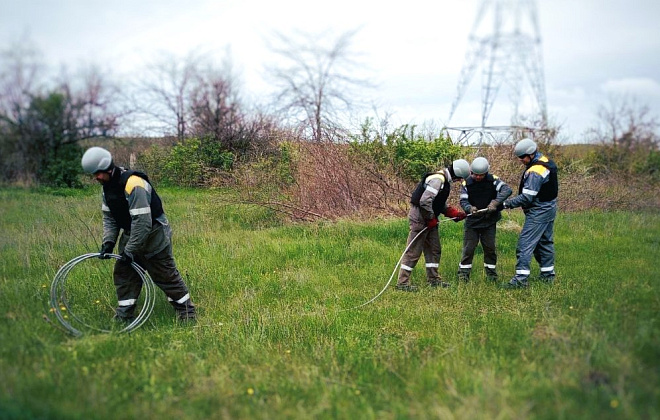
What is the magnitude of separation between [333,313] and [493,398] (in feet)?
8.82

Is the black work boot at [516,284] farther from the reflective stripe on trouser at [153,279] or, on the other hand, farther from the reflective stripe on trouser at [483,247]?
the reflective stripe on trouser at [153,279]

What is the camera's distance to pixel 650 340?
339cm

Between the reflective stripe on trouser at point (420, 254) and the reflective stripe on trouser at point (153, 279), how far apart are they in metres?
2.84

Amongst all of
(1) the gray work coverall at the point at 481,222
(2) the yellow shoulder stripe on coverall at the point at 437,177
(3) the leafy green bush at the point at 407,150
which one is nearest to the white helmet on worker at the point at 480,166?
(1) the gray work coverall at the point at 481,222

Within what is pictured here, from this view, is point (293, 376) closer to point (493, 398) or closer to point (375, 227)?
point (493, 398)

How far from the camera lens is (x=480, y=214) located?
6578 mm

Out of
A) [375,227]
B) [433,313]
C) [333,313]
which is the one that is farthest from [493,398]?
[375,227]

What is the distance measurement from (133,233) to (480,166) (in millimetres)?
4307

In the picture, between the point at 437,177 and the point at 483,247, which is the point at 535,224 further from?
the point at 437,177

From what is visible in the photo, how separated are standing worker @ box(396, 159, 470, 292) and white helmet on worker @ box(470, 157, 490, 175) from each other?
0.69ft

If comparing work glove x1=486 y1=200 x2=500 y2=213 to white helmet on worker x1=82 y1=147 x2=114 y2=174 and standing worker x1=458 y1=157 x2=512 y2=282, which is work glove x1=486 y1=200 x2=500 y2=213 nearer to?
standing worker x1=458 y1=157 x2=512 y2=282

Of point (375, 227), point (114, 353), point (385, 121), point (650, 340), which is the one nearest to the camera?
point (650, 340)

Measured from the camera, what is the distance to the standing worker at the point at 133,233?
4.80m

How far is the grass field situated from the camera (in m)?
3.13
